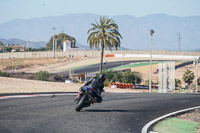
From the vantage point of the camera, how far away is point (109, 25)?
49031 millimetres

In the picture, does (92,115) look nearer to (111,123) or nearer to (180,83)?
(111,123)

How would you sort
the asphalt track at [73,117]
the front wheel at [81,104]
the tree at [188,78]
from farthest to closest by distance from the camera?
the tree at [188,78], the front wheel at [81,104], the asphalt track at [73,117]

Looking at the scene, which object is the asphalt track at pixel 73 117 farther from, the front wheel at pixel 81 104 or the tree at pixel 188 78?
the tree at pixel 188 78

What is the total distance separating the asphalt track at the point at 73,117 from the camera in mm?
10767

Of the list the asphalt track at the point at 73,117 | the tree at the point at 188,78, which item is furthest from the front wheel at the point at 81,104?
the tree at the point at 188,78

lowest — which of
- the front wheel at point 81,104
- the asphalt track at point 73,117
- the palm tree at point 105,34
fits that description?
the asphalt track at point 73,117

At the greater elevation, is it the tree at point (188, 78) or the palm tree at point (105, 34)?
the palm tree at point (105, 34)

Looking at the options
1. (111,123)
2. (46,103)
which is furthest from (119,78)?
(111,123)

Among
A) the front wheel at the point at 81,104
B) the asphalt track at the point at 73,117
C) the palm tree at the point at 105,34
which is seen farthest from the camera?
the palm tree at the point at 105,34

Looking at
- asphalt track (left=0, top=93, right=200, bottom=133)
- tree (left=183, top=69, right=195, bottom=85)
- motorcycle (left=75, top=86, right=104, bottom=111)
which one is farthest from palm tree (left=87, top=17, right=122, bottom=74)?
motorcycle (left=75, top=86, right=104, bottom=111)

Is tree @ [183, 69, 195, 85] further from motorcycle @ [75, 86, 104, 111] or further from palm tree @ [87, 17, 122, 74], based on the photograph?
motorcycle @ [75, 86, 104, 111]

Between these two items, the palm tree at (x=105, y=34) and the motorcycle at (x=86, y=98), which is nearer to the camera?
the motorcycle at (x=86, y=98)

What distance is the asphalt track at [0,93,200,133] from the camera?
10767 mm

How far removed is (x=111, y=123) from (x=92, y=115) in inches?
69.5
